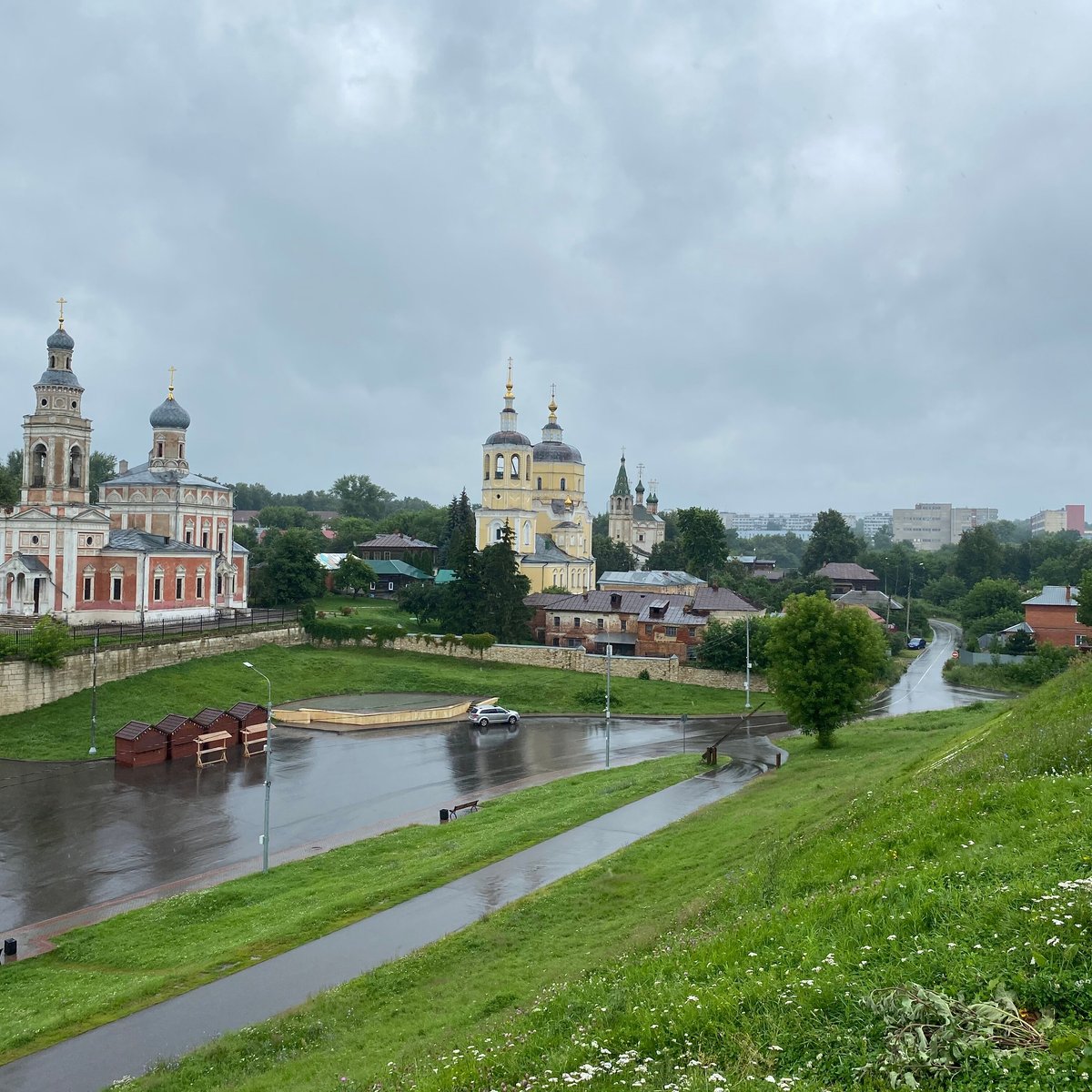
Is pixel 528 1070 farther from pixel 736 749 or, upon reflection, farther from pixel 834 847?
pixel 736 749

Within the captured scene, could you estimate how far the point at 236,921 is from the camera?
19734 millimetres

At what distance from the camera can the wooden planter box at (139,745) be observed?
35469 millimetres

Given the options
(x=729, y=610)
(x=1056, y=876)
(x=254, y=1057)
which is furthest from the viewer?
(x=729, y=610)

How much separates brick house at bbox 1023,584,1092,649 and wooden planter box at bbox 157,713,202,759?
1950 inches

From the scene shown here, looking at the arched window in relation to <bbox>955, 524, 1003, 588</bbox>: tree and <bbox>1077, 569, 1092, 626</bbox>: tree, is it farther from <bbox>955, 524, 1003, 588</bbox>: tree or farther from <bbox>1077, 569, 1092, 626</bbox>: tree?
<bbox>955, 524, 1003, 588</bbox>: tree

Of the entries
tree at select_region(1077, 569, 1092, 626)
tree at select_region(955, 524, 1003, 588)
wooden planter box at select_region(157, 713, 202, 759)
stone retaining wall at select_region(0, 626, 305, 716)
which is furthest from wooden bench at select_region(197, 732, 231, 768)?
tree at select_region(955, 524, 1003, 588)

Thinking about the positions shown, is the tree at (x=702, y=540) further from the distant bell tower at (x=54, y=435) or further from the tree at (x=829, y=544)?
the distant bell tower at (x=54, y=435)

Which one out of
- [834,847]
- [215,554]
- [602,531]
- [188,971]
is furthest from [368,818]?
[602,531]

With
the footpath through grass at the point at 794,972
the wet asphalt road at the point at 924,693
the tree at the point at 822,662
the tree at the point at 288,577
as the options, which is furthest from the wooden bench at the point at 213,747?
the wet asphalt road at the point at 924,693

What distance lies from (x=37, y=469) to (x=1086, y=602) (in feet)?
190

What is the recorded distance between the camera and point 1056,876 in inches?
400

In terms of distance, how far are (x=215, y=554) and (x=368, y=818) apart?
32.1 metres

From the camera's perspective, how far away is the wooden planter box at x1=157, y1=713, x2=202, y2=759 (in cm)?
3675

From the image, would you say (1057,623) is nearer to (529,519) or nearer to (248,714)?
(529,519)
